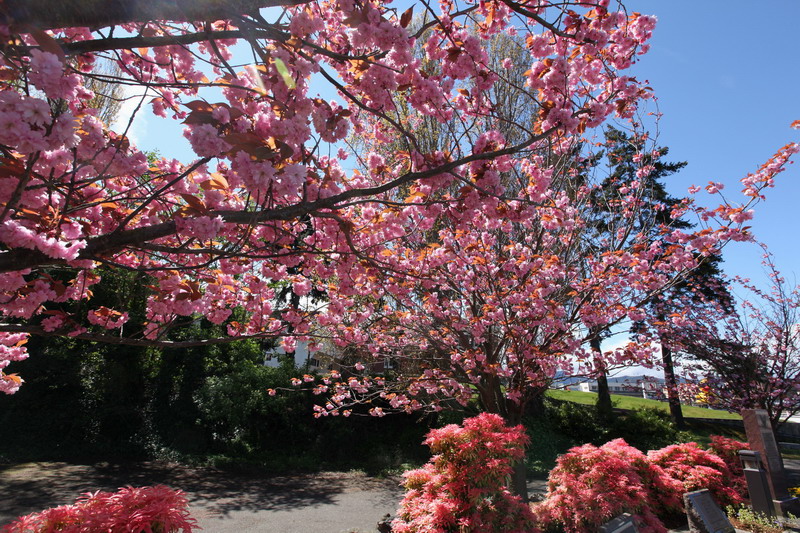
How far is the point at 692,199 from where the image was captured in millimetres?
5902

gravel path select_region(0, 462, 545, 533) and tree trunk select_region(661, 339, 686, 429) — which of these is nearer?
gravel path select_region(0, 462, 545, 533)

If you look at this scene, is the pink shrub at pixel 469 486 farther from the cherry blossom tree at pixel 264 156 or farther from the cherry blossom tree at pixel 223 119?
the cherry blossom tree at pixel 223 119

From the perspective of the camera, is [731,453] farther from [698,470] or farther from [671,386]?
[671,386]

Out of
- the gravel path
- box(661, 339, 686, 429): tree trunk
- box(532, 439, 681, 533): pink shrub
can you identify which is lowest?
the gravel path

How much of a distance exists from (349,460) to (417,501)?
838 centimetres

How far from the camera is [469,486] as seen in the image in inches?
162

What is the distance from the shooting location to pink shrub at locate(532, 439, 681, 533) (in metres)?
4.93

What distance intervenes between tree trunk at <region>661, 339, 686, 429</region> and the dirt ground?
841 centimetres

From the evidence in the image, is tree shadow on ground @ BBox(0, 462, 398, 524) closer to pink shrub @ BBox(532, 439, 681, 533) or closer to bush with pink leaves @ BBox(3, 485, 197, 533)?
pink shrub @ BBox(532, 439, 681, 533)

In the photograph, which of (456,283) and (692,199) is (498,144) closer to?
(456,283)

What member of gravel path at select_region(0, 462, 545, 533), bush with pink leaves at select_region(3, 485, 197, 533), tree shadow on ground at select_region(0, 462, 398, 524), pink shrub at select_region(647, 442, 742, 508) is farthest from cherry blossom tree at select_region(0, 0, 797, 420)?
tree shadow on ground at select_region(0, 462, 398, 524)

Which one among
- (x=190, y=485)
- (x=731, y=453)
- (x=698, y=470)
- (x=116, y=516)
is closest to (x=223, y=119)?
(x=116, y=516)

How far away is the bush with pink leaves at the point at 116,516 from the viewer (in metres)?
2.60

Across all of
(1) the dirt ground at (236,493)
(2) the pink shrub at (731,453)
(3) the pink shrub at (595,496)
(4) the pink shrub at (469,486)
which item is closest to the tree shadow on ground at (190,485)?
(1) the dirt ground at (236,493)
